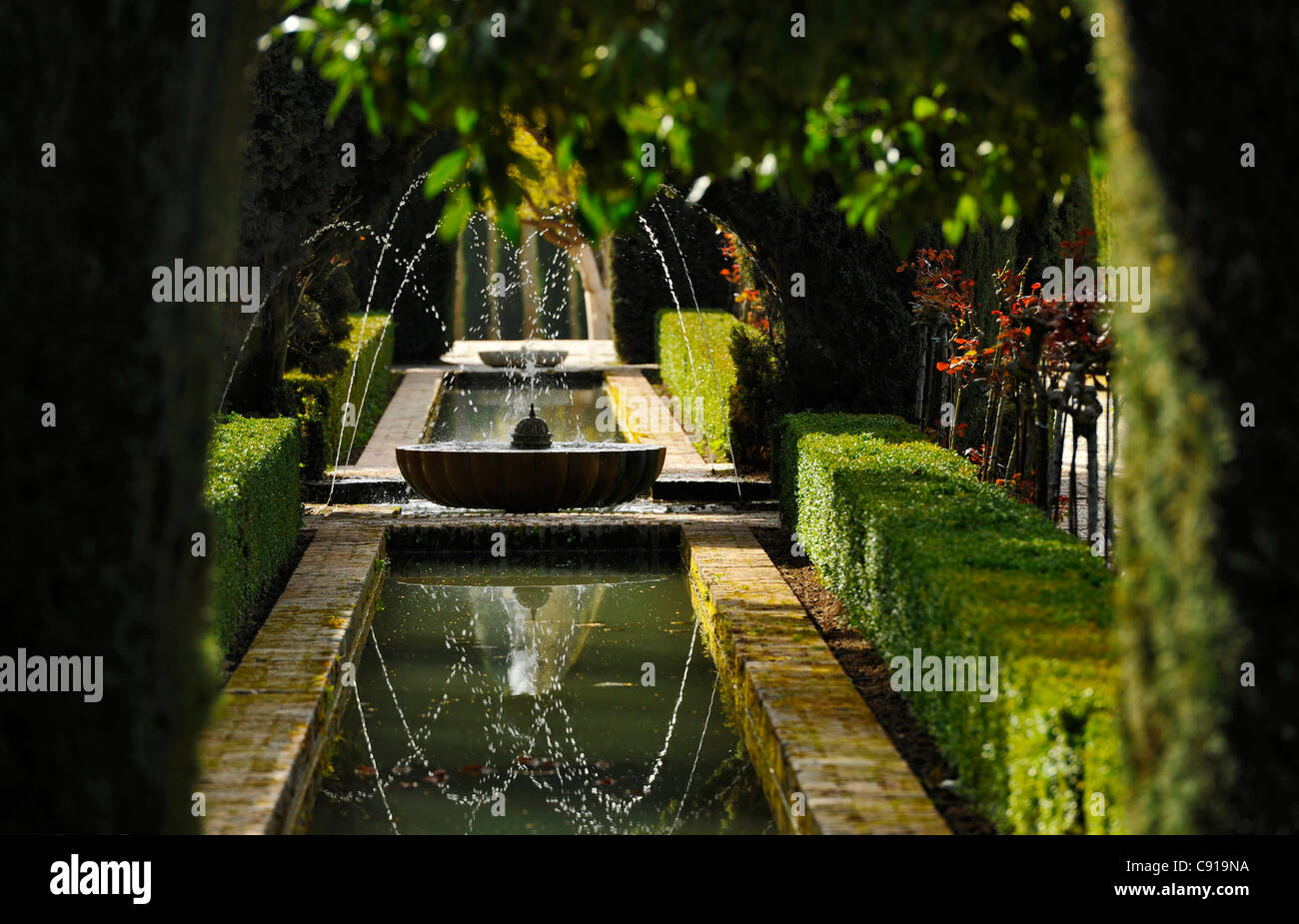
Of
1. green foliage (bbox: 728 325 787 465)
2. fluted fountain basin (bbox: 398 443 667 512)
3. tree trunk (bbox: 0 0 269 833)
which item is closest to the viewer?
tree trunk (bbox: 0 0 269 833)

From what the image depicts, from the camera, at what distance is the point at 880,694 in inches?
216

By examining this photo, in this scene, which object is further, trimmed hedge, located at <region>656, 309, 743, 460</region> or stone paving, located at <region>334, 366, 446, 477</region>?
trimmed hedge, located at <region>656, 309, 743, 460</region>

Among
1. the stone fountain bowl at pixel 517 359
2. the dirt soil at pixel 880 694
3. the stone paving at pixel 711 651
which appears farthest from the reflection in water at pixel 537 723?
the stone fountain bowl at pixel 517 359

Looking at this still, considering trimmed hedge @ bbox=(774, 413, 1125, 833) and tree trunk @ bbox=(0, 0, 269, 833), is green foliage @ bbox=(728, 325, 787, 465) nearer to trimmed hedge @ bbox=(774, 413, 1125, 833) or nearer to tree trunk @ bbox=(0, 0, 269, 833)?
trimmed hedge @ bbox=(774, 413, 1125, 833)

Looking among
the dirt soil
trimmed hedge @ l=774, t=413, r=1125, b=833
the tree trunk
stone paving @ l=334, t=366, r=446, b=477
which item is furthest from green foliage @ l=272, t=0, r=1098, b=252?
stone paving @ l=334, t=366, r=446, b=477

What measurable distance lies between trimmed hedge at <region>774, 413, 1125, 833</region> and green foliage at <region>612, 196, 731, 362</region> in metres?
13.7

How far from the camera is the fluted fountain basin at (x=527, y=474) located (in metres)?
8.95

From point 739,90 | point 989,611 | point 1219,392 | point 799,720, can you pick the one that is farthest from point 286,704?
point 1219,392

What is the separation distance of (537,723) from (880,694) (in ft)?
4.43

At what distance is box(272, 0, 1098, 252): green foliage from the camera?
255 cm

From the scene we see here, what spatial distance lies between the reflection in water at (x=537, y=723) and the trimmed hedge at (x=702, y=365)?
14.6 ft

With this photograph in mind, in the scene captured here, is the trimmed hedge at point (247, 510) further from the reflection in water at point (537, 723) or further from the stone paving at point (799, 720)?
the stone paving at point (799, 720)

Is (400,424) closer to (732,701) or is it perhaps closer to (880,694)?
(732,701)
